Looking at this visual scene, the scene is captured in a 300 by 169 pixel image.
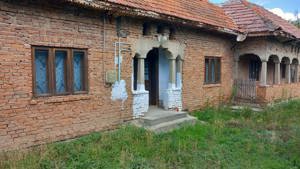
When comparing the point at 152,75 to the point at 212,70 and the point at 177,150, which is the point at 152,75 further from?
the point at 177,150

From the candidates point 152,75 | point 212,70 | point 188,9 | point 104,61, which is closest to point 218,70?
point 212,70

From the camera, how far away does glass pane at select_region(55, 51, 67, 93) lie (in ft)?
23.4

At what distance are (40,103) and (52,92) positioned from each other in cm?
43

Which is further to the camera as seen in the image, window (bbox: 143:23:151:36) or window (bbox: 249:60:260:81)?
window (bbox: 249:60:260:81)

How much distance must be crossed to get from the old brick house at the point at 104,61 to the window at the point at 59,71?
0.02 metres

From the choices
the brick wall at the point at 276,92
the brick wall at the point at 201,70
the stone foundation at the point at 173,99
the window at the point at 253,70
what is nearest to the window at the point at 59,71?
the stone foundation at the point at 173,99

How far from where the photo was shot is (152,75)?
11.5 meters

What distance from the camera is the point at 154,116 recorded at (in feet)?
30.9

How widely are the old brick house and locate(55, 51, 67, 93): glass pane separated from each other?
2 centimetres

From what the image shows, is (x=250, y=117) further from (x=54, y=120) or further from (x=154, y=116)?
(x=54, y=120)

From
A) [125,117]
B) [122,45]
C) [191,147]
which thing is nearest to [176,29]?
[122,45]

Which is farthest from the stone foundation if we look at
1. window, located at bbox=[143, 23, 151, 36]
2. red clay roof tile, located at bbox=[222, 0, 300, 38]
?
red clay roof tile, located at bbox=[222, 0, 300, 38]

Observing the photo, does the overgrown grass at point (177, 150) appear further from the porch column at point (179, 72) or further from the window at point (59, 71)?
the porch column at point (179, 72)

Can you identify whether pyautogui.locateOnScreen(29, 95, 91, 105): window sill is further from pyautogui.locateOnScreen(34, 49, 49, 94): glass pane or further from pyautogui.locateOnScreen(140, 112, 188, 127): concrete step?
pyautogui.locateOnScreen(140, 112, 188, 127): concrete step
